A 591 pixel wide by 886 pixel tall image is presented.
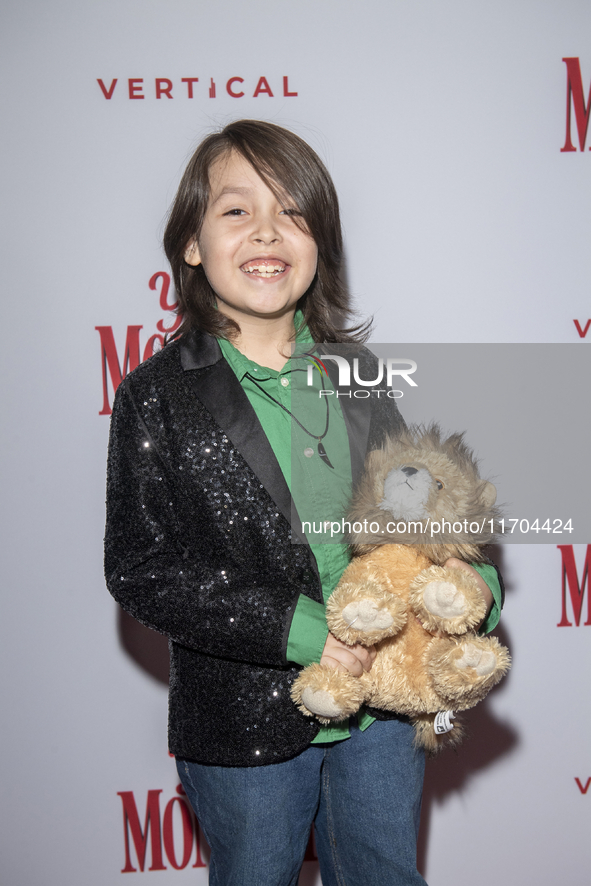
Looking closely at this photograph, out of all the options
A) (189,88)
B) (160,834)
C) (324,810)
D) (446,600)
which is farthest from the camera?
(160,834)

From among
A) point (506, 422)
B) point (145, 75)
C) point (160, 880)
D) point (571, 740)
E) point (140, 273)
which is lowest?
point (160, 880)

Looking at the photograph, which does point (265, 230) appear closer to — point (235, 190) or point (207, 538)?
point (235, 190)

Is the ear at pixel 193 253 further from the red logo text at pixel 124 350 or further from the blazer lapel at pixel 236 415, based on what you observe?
the red logo text at pixel 124 350

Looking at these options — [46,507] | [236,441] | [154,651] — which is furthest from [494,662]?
[46,507]

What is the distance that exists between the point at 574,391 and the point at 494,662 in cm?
77

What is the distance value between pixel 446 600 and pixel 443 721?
230 mm

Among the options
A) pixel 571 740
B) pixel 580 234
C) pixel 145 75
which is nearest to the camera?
pixel 145 75

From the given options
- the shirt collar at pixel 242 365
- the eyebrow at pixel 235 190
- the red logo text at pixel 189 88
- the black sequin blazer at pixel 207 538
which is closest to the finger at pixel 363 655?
the black sequin blazer at pixel 207 538

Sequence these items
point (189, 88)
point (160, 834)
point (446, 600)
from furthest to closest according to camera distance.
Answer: point (160, 834)
point (189, 88)
point (446, 600)

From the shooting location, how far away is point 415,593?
0.80 m

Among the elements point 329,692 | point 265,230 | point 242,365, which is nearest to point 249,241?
point 265,230

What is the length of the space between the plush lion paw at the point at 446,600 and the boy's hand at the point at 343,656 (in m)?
0.09

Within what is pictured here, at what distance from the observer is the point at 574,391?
140cm

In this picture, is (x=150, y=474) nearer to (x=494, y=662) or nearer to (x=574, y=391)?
(x=494, y=662)
